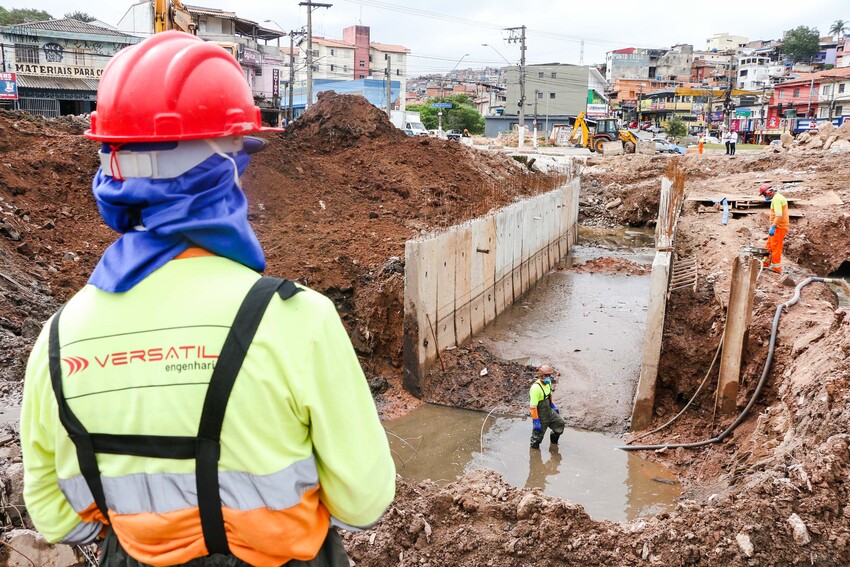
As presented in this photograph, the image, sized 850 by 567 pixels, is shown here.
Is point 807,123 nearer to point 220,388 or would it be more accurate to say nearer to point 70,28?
point 70,28

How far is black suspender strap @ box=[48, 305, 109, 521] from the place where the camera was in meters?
1.50

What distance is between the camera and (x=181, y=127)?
1.57 meters

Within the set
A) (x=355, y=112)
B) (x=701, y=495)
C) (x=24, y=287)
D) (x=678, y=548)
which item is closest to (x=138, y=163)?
(x=678, y=548)

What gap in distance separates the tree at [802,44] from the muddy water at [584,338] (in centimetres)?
10337

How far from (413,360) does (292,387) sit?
758 centimetres

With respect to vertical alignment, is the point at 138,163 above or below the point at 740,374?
above

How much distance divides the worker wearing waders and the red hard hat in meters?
6.23

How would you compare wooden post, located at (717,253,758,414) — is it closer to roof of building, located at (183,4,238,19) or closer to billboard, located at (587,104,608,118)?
roof of building, located at (183,4,238,19)

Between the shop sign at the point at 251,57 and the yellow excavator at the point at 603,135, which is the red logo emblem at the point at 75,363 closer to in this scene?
the yellow excavator at the point at 603,135

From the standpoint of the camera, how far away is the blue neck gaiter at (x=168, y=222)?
1513mm

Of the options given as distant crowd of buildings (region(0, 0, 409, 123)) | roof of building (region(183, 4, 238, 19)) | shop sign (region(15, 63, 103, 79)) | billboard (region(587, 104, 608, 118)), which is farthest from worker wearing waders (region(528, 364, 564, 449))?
billboard (region(587, 104, 608, 118))

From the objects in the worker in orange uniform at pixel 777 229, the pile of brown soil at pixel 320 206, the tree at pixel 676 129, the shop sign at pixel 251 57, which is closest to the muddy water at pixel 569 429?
the pile of brown soil at pixel 320 206

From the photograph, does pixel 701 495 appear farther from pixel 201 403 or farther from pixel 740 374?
pixel 201 403

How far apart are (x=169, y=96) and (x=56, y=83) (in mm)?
40326
